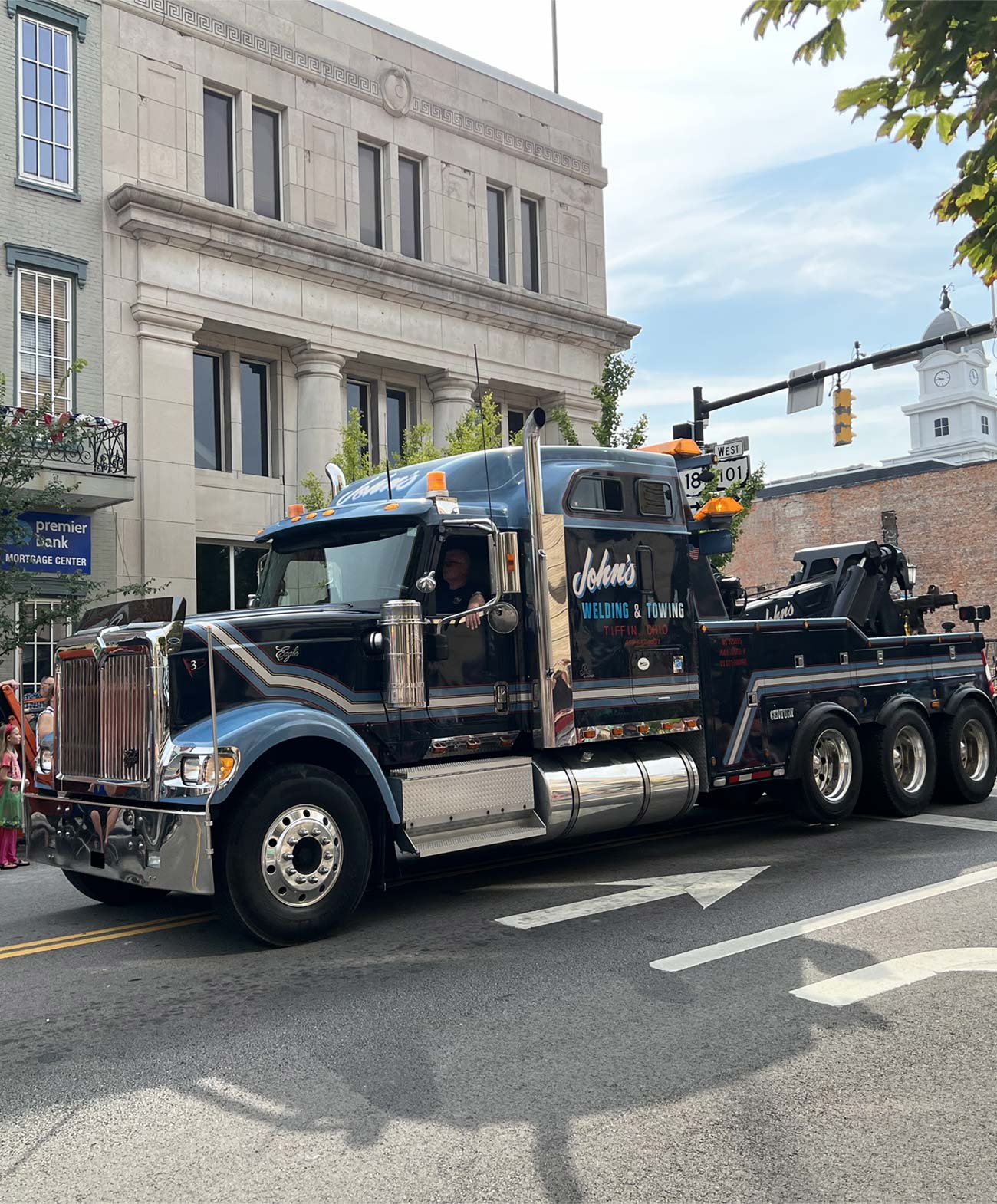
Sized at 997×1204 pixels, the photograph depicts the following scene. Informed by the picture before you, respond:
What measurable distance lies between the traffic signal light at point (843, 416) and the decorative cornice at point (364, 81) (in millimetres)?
11485

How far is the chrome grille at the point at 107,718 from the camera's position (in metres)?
6.95

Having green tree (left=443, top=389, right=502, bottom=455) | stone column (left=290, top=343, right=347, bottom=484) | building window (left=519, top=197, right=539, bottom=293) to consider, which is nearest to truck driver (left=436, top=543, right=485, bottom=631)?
green tree (left=443, top=389, right=502, bottom=455)

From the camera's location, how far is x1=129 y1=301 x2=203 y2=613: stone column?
21047 millimetres

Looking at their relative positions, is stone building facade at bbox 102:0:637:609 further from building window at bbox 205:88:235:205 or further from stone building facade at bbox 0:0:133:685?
stone building facade at bbox 0:0:133:685

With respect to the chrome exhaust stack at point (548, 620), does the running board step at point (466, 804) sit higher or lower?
lower

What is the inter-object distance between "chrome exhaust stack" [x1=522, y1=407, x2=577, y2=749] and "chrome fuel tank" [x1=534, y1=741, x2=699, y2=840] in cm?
26

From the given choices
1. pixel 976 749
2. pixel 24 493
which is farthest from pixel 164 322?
pixel 976 749

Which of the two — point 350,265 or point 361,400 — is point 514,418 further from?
point 350,265

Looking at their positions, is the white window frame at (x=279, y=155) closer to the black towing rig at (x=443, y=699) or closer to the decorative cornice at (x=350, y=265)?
the decorative cornice at (x=350, y=265)

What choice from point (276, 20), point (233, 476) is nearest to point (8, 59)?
point (276, 20)

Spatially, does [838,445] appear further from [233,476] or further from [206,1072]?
[206,1072]

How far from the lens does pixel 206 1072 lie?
15.8ft

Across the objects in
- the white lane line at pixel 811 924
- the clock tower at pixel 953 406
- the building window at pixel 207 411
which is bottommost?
the white lane line at pixel 811 924

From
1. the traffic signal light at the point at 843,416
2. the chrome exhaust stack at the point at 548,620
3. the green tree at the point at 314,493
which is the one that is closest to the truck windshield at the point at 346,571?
the chrome exhaust stack at the point at 548,620
